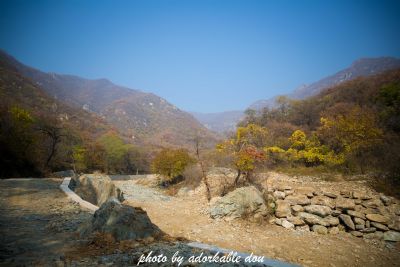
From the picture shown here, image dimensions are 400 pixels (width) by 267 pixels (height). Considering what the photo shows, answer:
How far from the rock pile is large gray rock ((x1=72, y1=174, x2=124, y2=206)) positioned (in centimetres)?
956

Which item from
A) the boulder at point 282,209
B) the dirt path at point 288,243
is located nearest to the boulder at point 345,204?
the dirt path at point 288,243

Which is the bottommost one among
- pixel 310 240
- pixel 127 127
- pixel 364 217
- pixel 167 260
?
pixel 310 240

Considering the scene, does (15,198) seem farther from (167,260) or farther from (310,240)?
(310,240)

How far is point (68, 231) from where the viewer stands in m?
7.20

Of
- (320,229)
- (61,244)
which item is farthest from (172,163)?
(61,244)

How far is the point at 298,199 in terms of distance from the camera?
11.8 m

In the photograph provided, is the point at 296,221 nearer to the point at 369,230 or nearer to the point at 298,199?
the point at 298,199

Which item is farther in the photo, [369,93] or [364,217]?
[369,93]

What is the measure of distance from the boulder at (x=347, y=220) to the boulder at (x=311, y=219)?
0.70 meters

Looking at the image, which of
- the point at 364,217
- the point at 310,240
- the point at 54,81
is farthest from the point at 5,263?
the point at 54,81

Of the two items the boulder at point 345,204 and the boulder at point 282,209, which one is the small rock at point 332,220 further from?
the boulder at point 282,209

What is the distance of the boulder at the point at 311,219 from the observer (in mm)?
10512

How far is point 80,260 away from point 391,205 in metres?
11.9

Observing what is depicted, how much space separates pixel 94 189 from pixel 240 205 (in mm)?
8910
